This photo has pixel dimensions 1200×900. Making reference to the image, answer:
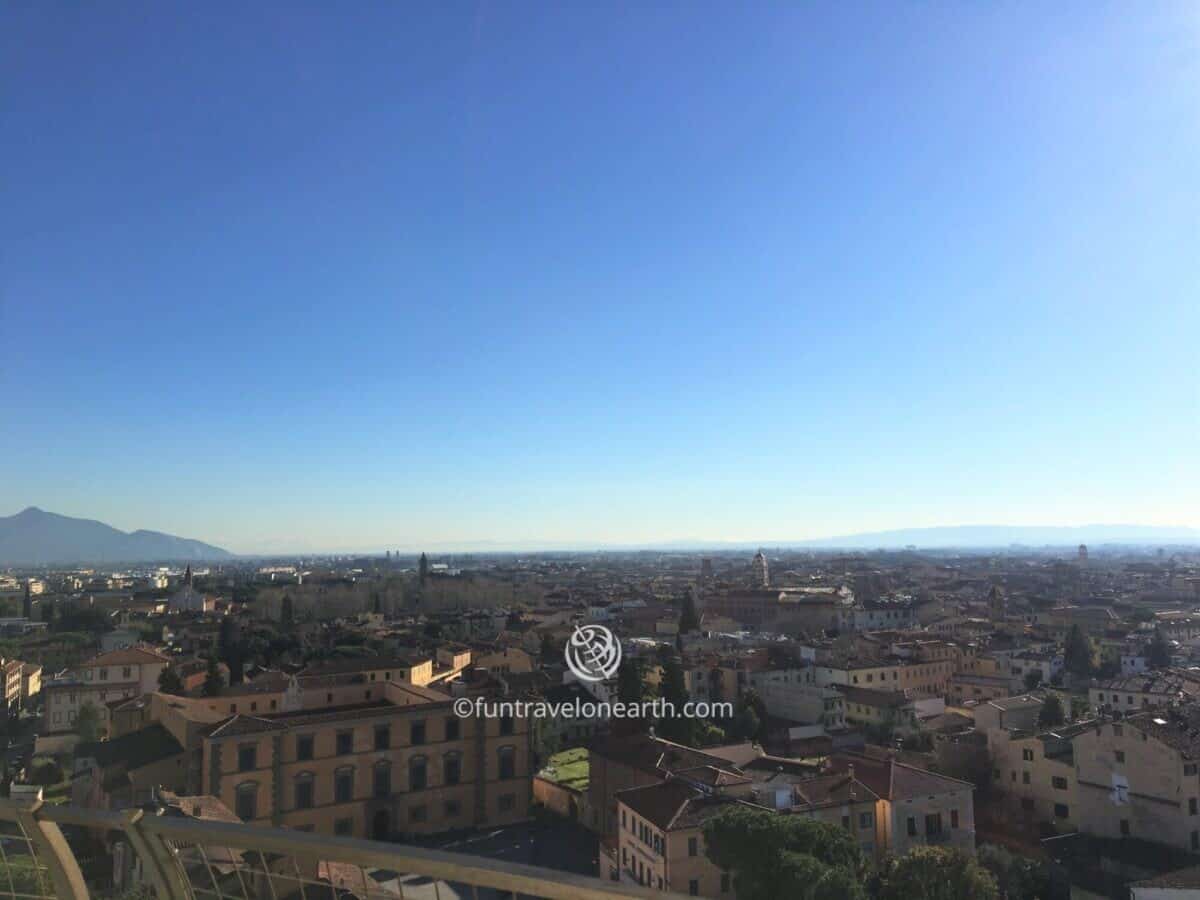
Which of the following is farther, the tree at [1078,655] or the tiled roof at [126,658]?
the tree at [1078,655]

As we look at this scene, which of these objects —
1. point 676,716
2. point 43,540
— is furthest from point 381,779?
point 43,540

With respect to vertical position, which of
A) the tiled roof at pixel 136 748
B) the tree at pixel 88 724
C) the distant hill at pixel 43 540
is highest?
the distant hill at pixel 43 540

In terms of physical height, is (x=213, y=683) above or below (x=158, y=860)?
below

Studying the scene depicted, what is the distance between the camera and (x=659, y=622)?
4188 centimetres

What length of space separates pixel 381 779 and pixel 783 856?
9387mm

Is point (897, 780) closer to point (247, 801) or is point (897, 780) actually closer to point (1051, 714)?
point (1051, 714)

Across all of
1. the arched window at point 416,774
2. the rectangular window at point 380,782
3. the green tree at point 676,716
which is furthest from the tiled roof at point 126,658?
the green tree at point 676,716

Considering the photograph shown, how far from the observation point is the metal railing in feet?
4.55

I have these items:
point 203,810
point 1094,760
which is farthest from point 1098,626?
point 203,810

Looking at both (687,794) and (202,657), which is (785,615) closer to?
(202,657)

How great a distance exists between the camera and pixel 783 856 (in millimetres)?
10281

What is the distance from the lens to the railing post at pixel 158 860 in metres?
1.61

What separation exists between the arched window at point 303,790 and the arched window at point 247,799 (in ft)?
2.48

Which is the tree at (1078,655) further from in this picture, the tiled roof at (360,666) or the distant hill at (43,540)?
the distant hill at (43,540)
